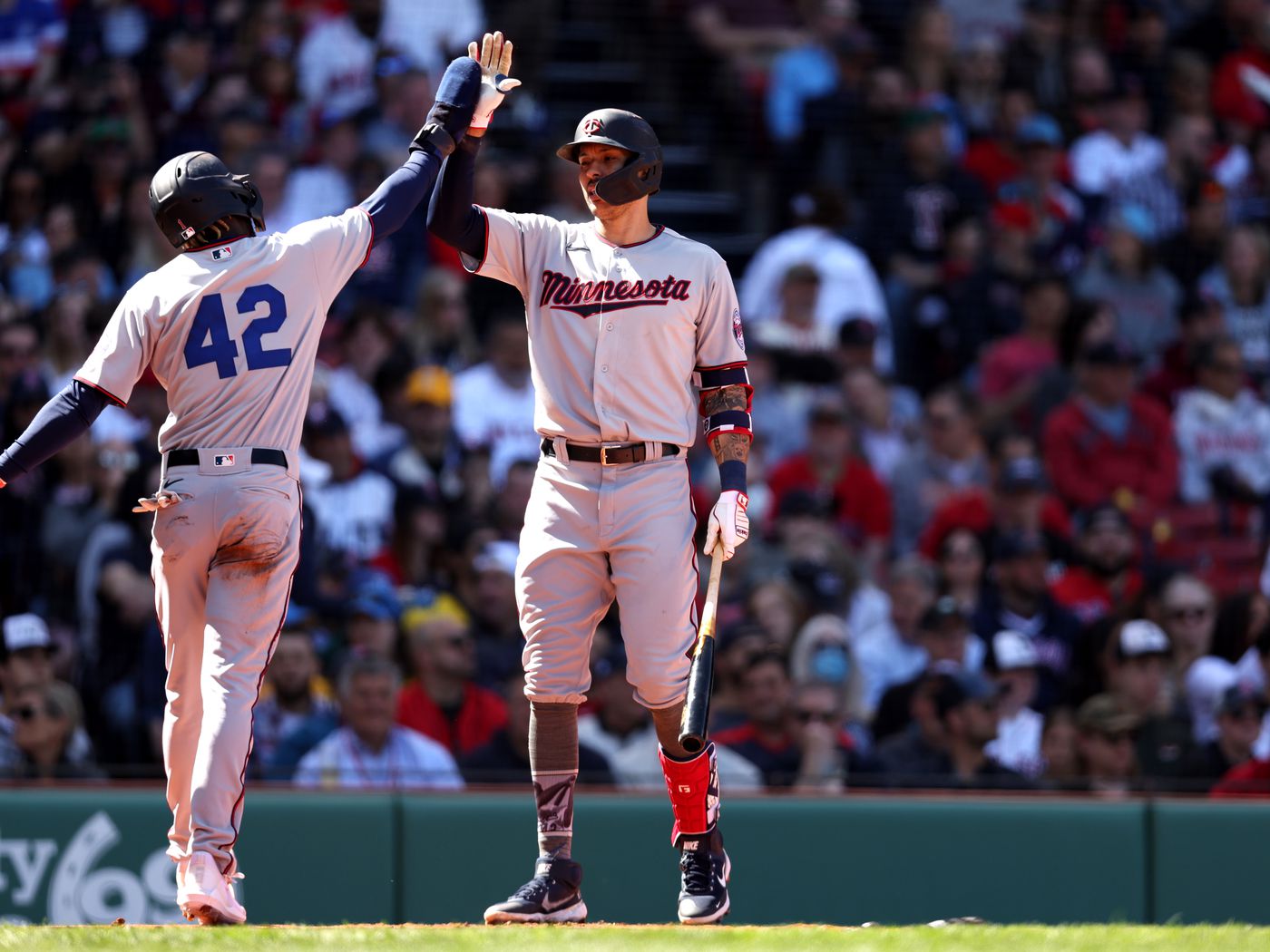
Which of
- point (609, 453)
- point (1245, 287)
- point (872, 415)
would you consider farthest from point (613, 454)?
point (1245, 287)

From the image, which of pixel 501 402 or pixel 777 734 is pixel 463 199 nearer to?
pixel 777 734

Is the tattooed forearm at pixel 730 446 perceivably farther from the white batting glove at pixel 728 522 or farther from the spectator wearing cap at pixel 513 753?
the spectator wearing cap at pixel 513 753

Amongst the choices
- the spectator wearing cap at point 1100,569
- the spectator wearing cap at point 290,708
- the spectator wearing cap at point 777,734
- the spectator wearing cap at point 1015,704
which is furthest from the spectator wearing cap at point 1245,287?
the spectator wearing cap at point 290,708

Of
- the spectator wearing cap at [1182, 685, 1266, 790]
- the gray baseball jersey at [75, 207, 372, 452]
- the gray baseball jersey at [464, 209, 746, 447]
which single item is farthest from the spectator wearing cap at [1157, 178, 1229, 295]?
the gray baseball jersey at [75, 207, 372, 452]

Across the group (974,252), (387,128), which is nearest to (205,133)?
(387,128)

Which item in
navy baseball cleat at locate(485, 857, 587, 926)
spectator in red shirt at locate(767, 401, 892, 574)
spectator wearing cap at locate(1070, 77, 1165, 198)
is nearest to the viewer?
navy baseball cleat at locate(485, 857, 587, 926)

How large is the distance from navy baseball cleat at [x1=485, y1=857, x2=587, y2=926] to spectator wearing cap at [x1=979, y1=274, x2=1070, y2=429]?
5.48 meters

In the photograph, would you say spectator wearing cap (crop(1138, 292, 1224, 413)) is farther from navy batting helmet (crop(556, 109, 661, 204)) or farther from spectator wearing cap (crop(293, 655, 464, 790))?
navy batting helmet (crop(556, 109, 661, 204))

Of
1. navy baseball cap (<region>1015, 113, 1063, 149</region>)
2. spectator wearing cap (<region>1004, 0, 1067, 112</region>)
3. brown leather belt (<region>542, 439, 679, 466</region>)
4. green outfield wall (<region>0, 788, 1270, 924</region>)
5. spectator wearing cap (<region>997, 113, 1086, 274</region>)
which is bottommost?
green outfield wall (<region>0, 788, 1270, 924</region>)

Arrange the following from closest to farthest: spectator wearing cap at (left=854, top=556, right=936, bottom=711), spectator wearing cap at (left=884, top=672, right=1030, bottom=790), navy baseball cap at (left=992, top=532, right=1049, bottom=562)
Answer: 1. spectator wearing cap at (left=884, top=672, right=1030, bottom=790)
2. spectator wearing cap at (left=854, top=556, right=936, bottom=711)
3. navy baseball cap at (left=992, top=532, right=1049, bottom=562)

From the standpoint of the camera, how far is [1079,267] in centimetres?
1113

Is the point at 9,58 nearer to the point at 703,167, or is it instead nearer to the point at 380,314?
the point at 380,314

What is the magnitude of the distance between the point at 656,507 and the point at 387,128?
576 centimetres

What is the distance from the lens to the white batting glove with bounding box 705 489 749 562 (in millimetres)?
5254
